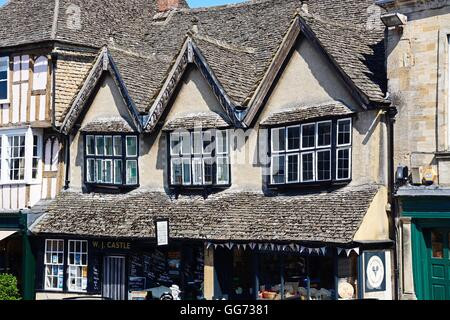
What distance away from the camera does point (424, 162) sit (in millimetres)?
16938

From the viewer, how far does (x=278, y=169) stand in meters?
19.7

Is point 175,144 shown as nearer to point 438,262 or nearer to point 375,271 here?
point 375,271

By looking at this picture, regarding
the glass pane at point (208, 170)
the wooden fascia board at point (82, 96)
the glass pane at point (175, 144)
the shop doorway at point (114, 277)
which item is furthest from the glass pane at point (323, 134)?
the wooden fascia board at point (82, 96)

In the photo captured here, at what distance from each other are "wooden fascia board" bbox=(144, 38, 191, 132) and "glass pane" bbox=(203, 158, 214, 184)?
1.98 metres

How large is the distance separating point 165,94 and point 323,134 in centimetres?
517

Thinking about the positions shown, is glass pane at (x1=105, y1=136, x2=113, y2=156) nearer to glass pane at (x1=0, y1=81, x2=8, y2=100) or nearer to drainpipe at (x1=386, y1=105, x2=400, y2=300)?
glass pane at (x1=0, y1=81, x2=8, y2=100)

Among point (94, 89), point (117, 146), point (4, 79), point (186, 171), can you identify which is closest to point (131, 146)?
point (117, 146)

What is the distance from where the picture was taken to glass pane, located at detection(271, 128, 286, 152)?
19.6 m

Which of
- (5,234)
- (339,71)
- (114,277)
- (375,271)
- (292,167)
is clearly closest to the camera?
(375,271)

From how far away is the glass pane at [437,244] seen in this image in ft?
55.4

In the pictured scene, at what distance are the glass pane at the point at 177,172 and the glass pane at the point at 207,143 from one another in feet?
3.05

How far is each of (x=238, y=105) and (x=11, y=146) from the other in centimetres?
853
